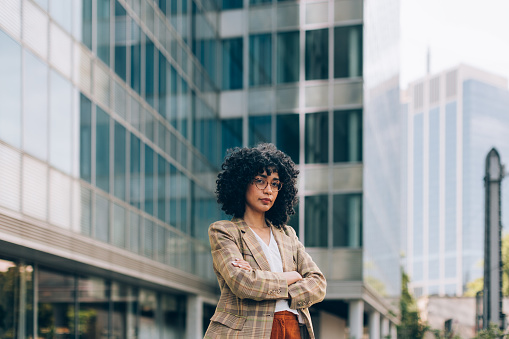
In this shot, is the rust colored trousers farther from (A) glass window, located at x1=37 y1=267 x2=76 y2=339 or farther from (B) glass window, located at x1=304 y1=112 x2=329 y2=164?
(B) glass window, located at x1=304 y1=112 x2=329 y2=164

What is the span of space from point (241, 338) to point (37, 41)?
433 inches

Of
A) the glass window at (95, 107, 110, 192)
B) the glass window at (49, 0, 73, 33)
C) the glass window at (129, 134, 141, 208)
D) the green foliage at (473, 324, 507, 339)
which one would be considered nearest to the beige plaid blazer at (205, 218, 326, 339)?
the green foliage at (473, 324, 507, 339)

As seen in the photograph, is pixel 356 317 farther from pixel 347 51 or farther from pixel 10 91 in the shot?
pixel 10 91

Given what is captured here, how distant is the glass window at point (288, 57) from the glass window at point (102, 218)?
40.6ft

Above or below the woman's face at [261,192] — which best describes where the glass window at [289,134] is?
above

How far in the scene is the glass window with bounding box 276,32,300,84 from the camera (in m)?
28.0

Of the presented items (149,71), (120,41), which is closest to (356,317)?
(149,71)

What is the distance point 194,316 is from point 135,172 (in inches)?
307

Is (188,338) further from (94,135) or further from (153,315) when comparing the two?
(94,135)

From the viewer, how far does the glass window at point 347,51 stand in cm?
2747

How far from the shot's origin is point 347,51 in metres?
27.5

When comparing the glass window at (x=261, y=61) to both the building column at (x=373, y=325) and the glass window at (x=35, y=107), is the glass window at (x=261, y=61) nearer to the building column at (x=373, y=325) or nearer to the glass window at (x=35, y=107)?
the building column at (x=373, y=325)

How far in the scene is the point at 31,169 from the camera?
528 inches

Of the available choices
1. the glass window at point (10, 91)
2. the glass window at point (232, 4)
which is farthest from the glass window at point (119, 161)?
the glass window at point (232, 4)
